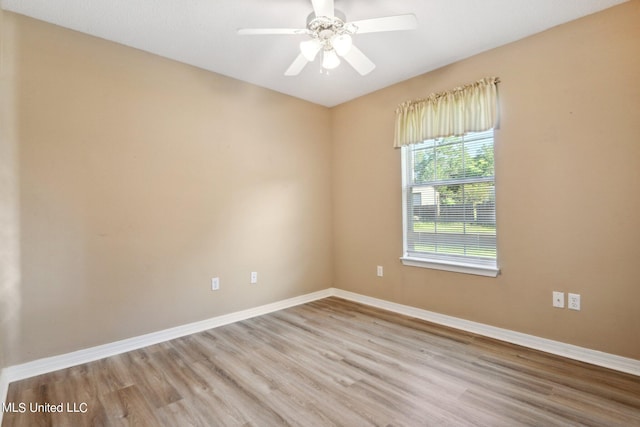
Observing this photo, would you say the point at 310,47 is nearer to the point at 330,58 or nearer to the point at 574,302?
the point at 330,58

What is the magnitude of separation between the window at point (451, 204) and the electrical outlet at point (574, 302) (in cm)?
54

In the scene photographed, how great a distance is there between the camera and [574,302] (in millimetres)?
2395

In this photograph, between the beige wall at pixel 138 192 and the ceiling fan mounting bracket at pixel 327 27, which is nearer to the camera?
the ceiling fan mounting bracket at pixel 327 27

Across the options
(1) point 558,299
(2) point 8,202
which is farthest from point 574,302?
(2) point 8,202

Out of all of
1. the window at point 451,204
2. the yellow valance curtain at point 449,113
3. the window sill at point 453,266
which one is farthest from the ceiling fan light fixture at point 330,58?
the window sill at point 453,266

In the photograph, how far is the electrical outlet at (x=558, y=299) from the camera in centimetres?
245

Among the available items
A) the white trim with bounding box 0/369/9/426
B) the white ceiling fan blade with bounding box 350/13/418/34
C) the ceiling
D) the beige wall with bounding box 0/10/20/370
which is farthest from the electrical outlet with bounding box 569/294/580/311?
the beige wall with bounding box 0/10/20/370

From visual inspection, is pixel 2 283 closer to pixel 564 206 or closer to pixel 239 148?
pixel 239 148

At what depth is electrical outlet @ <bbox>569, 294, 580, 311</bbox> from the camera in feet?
7.80

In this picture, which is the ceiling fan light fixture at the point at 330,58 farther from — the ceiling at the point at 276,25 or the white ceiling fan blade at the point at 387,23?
the ceiling at the point at 276,25

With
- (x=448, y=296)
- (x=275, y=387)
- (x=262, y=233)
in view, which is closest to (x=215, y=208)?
(x=262, y=233)

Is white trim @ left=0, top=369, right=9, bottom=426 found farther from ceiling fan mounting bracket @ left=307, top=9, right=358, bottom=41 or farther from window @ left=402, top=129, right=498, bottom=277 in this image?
window @ left=402, top=129, right=498, bottom=277

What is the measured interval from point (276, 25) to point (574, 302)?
310 centimetres

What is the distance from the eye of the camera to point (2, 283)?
2088mm
